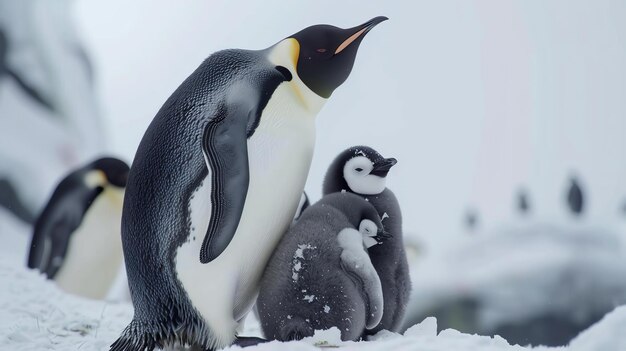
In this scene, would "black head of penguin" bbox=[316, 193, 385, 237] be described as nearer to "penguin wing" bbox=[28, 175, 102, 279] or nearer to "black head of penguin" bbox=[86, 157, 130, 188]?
"black head of penguin" bbox=[86, 157, 130, 188]

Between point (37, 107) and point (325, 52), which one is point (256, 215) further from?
point (37, 107)

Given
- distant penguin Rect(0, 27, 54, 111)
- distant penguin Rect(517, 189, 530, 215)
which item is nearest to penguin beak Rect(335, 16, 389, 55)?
distant penguin Rect(0, 27, 54, 111)

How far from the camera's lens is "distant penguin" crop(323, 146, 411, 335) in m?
1.75

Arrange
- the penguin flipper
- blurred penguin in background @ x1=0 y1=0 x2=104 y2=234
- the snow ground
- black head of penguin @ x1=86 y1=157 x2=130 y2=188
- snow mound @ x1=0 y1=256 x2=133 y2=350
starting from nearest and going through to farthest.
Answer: the snow ground
the penguin flipper
snow mound @ x1=0 y1=256 x2=133 y2=350
black head of penguin @ x1=86 y1=157 x2=130 y2=188
blurred penguin in background @ x1=0 y1=0 x2=104 y2=234

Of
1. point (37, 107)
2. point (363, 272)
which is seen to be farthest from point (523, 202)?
point (363, 272)

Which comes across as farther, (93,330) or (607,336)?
(93,330)

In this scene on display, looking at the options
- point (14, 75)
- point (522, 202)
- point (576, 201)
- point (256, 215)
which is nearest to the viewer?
point (256, 215)

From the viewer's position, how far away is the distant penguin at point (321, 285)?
155 cm

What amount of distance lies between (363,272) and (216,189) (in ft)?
1.25

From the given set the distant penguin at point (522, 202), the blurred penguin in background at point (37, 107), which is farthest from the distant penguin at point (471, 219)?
the blurred penguin in background at point (37, 107)

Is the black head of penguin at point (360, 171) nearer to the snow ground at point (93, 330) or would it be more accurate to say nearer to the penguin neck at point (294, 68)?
the penguin neck at point (294, 68)

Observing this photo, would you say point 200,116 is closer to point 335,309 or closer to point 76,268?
point 335,309

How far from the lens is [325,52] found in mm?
1811

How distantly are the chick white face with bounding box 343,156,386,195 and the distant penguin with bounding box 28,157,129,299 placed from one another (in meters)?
2.42
